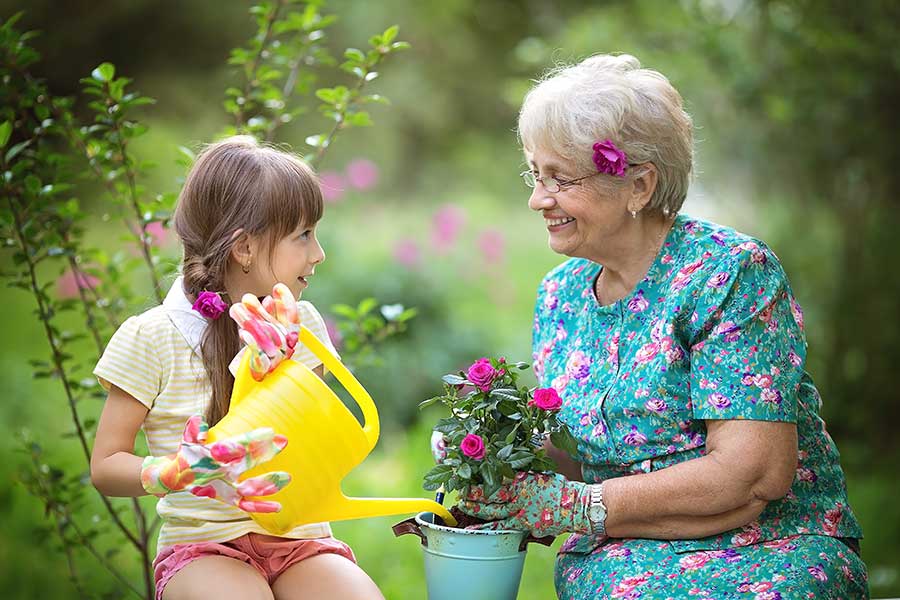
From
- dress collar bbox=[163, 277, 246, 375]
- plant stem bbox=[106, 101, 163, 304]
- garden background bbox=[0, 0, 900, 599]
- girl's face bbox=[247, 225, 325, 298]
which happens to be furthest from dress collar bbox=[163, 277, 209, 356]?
garden background bbox=[0, 0, 900, 599]

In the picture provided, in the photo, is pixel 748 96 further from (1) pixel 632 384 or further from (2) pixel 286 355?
(2) pixel 286 355

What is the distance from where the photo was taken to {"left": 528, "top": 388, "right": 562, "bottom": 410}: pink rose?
1942 millimetres

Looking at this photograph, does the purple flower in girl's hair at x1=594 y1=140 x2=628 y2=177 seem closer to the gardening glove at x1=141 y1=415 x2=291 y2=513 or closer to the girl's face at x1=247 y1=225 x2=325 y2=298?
the girl's face at x1=247 y1=225 x2=325 y2=298

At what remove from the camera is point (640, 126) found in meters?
2.15

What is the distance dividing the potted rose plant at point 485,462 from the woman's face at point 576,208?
37 cm

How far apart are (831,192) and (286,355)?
4926 mm

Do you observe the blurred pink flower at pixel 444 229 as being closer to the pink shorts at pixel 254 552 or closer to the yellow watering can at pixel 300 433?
the pink shorts at pixel 254 552

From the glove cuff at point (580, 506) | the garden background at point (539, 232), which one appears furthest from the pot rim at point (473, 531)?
the garden background at point (539, 232)

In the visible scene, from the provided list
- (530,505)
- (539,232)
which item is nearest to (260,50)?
(530,505)

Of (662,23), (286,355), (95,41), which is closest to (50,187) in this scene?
(286,355)

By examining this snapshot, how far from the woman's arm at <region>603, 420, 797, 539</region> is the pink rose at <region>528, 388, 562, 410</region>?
227mm

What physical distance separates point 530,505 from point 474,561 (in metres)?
0.15

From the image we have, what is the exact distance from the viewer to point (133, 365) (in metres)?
1.92

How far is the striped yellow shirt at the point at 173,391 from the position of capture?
6.34 ft
